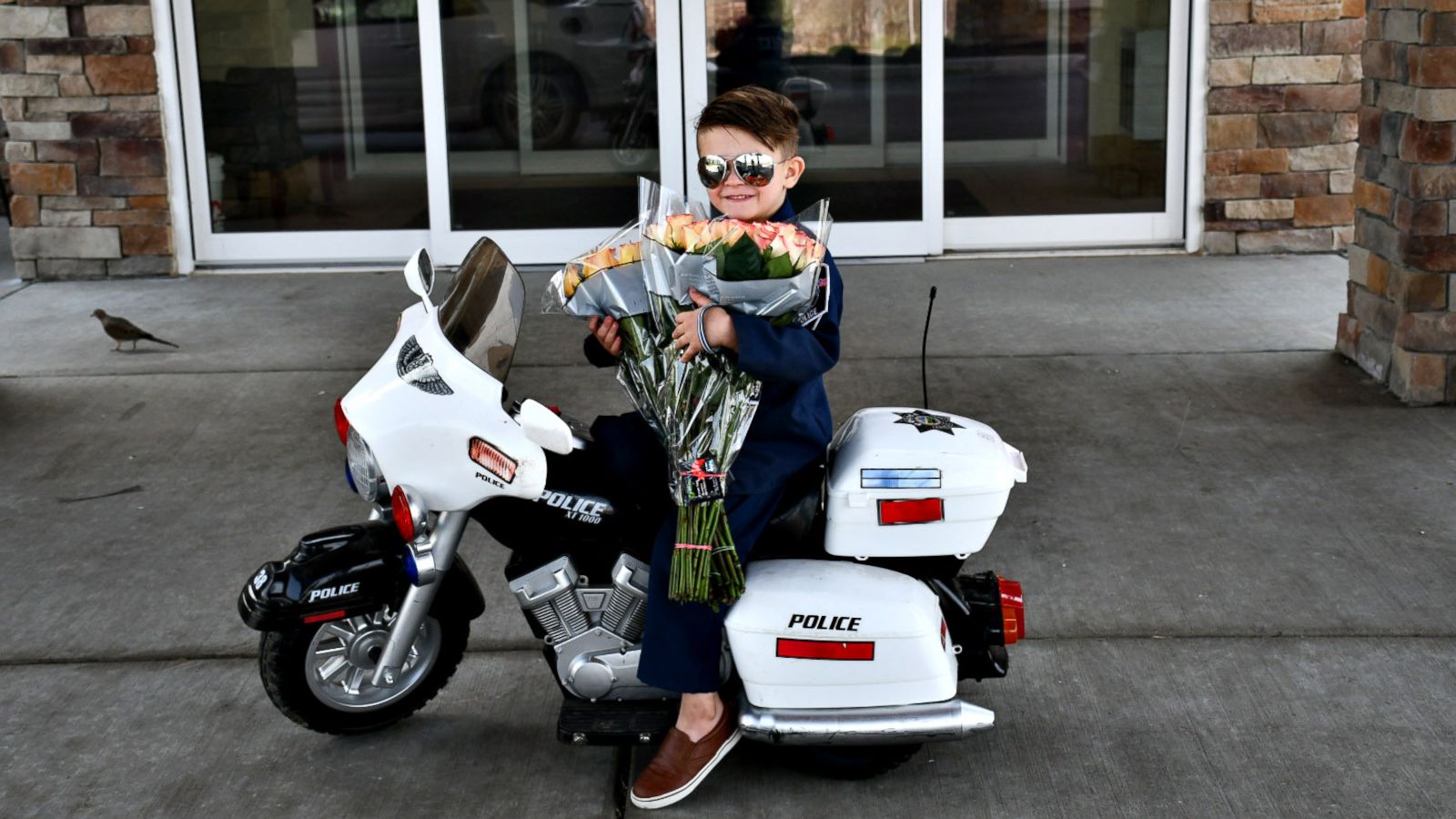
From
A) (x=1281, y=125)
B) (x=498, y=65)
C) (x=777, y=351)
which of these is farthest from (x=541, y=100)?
(x=777, y=351)

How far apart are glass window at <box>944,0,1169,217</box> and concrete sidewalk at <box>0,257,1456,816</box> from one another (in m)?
0.91

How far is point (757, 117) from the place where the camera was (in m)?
3.30

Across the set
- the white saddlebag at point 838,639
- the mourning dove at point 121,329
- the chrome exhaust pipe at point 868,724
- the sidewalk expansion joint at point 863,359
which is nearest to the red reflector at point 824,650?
the white saddlebag at point 838,639

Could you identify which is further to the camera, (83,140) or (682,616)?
(83,140)

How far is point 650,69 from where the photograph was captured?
27.9 ft

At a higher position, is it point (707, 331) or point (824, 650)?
point (707, 331)

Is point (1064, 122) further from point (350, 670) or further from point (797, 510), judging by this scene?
point (350, 670)

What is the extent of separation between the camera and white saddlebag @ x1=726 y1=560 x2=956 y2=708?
334 centimetres

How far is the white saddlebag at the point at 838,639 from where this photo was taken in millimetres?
3340

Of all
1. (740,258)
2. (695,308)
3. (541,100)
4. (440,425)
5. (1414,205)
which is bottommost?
(440,425)

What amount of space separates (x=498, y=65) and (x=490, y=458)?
5.64 m

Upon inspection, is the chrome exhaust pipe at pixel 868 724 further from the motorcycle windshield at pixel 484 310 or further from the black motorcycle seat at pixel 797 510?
the motorcycle windshield at pixel 484 310

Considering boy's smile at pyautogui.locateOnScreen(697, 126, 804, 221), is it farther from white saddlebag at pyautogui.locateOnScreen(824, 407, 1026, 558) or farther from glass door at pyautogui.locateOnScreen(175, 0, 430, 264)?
glass door at pyautogui.locateOnScreen(175, 0, 430, 264)

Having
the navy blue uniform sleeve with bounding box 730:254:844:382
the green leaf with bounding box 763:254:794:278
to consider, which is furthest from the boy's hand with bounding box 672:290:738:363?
the green leaf with bounding box 763:254:794:278
